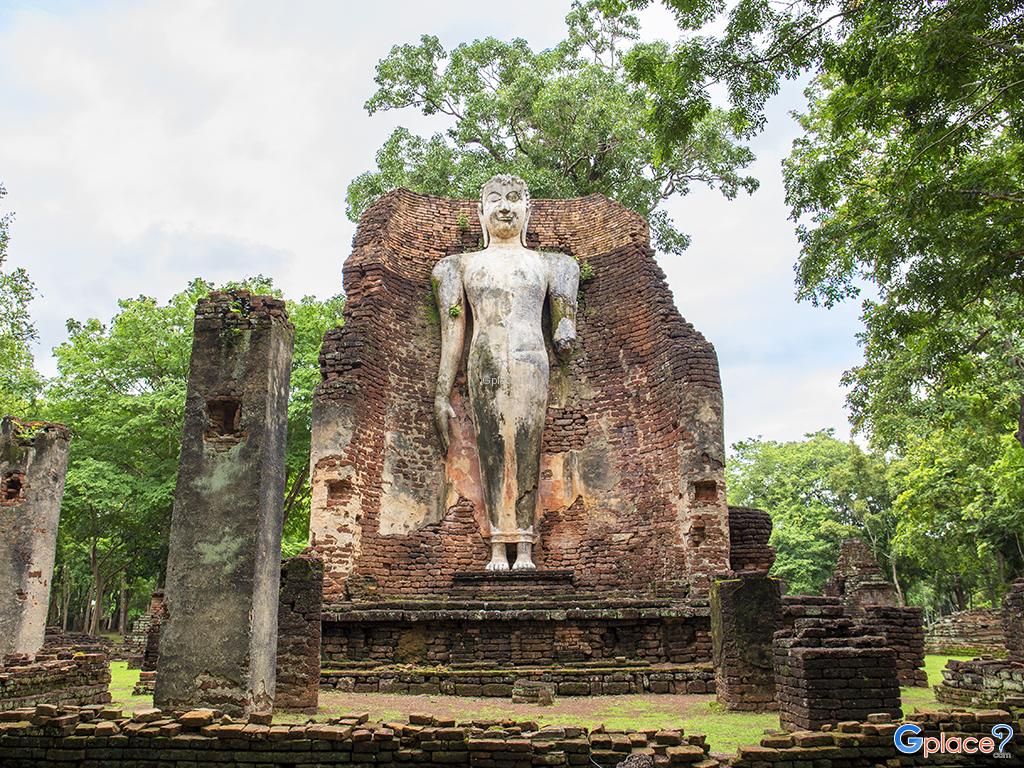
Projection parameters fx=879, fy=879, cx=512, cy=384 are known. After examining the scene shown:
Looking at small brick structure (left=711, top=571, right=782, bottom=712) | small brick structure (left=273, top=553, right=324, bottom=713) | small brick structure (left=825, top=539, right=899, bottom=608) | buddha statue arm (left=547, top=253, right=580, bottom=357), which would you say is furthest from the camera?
small brick structure (left=825, top=539, right=899, bottom=608)

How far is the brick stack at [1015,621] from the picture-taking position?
1049 cm

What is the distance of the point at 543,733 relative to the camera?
514cm

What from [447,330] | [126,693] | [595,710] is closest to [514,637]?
[595,710]

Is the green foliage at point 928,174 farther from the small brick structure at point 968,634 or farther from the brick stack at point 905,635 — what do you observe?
the small brick structure at point 968,634

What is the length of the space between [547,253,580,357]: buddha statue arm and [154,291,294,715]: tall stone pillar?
22.8 feet

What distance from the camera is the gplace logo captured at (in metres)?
5.06

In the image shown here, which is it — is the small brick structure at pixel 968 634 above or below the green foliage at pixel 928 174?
below

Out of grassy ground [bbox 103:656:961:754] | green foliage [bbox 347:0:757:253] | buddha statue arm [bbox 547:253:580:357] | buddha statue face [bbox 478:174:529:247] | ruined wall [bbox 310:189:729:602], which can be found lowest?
grassy ground [bbox 103:656:961:754]

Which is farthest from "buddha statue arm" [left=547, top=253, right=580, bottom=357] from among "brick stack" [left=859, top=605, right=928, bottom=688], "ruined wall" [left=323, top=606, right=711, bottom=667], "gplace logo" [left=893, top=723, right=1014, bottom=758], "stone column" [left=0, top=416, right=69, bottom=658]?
"gplace logo" [left=893, top=723, right=1014, bottom=758]

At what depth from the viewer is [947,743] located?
201 inches

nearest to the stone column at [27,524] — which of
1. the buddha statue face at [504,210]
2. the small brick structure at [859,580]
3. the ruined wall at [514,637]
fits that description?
the ruined wall at [514,637]

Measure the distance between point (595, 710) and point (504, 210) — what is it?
29.0 feet

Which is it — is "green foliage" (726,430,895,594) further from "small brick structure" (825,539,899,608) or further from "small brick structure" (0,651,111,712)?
"small brick structure" (0,651,111,712)

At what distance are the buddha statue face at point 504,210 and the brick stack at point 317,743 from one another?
408 inches
